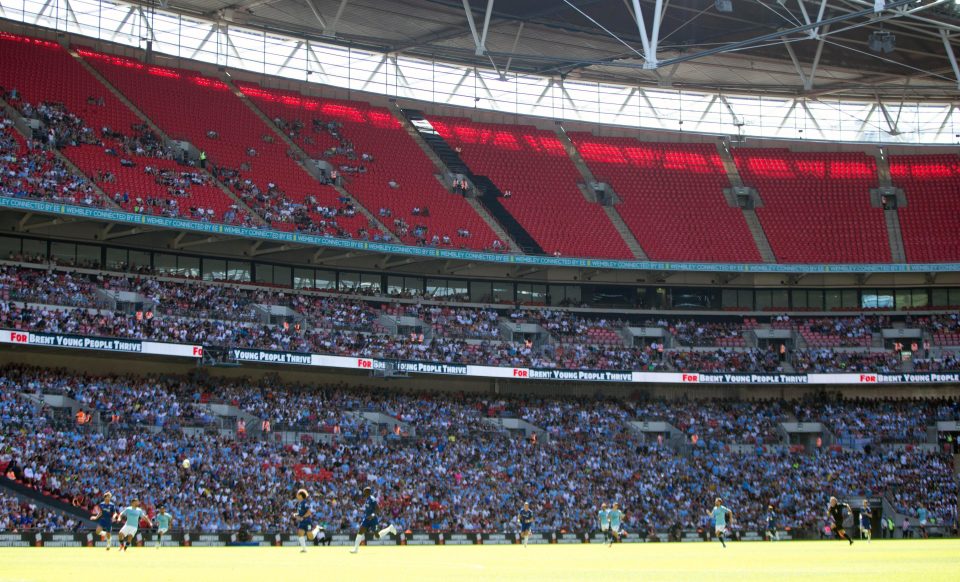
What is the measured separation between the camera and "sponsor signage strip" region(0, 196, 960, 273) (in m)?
47.0

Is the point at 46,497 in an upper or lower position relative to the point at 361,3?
lower

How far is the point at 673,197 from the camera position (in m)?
68.9

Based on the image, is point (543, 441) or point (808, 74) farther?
point (808, 74)

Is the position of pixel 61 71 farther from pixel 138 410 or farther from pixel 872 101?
pixel 872 101

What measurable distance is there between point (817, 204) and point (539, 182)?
1792cm

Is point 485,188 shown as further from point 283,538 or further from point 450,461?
point 283,538

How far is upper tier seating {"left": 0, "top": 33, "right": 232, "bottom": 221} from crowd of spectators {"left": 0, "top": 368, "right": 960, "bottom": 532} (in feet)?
30.1

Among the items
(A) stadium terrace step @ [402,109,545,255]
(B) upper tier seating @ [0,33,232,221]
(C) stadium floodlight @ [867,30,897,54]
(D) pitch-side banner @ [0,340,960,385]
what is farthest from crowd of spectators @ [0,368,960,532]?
(C) stadium floodlight @ [867,30,897,54]

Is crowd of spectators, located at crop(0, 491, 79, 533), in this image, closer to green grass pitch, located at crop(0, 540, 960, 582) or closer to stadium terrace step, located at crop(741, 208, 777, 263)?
green grass pitch, located at crop(0, 540, 960, 582)

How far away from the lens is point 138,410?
143 feet

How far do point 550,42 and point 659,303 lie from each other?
17106 mm

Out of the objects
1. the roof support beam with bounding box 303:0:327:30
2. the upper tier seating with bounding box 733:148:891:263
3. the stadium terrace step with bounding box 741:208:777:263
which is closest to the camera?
the roof support beam with bounding box 303:0:327:30

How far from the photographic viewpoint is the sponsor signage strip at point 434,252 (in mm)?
47031

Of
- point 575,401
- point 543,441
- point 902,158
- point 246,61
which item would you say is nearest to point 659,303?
point 575,401
